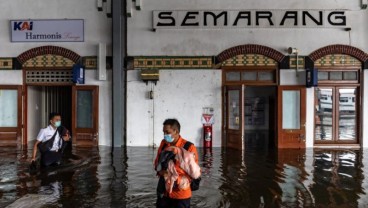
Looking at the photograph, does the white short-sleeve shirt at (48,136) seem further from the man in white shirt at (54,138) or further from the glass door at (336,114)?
the glass door at (336,114)

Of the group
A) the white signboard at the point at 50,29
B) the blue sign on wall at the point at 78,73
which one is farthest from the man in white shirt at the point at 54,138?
the white signboard at the point at 50,29

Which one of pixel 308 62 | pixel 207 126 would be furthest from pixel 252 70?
pixel 207 126

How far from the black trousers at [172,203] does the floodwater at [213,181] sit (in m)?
1.86

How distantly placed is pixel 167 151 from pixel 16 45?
10010 millimetres

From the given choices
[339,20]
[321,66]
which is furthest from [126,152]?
[339,20]

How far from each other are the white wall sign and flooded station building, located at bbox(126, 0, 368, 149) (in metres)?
0.03

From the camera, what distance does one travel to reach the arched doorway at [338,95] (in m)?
11.7

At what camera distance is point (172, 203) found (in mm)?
3777

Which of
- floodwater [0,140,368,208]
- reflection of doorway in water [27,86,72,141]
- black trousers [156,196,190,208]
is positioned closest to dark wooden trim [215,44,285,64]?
floodwater [0,140,368,208]

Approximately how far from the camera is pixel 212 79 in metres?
11.9

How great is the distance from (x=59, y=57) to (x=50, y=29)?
34.3 inches

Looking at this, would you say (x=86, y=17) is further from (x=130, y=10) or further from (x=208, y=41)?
(x=208, y=41)

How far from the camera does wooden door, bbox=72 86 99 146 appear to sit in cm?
1211

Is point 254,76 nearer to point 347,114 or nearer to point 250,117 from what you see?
point 347,114
